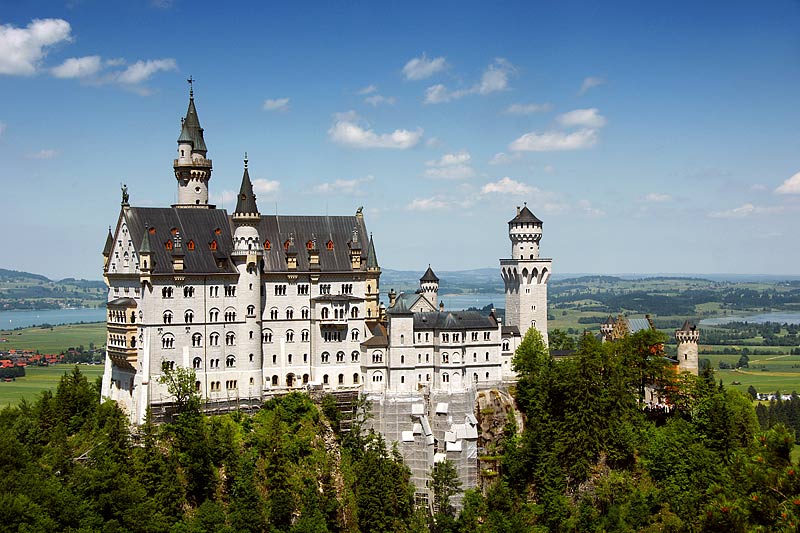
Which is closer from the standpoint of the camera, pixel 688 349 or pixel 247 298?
pixel 247 298

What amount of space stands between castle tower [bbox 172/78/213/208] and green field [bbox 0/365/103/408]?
62420 mm

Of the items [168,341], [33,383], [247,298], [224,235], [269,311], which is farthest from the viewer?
[33,383]

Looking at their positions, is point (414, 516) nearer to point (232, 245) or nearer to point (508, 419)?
point (508, 419)

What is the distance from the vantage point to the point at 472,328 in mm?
90188

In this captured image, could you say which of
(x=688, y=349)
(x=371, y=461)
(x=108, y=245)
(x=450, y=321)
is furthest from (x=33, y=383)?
(x=688, y=349)

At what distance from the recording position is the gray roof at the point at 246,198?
8794cm

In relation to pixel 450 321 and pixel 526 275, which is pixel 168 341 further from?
pixel 526 275

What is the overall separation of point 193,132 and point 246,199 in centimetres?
1176

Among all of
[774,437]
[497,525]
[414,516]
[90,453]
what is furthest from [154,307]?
[774,437]

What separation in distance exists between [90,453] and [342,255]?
3240cm

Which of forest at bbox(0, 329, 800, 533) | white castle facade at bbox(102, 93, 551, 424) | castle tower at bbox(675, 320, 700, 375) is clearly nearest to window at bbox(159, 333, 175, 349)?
white castle facade at bbox(102, 93, 551, 424)

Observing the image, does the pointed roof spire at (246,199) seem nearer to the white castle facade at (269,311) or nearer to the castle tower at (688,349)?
the white castle facade at (269,311)

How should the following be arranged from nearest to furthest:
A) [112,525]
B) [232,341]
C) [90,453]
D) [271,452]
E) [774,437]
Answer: [774,437] < [112,525] < [90,453] < [271,452] < [232,341]

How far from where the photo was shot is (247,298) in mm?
87625
